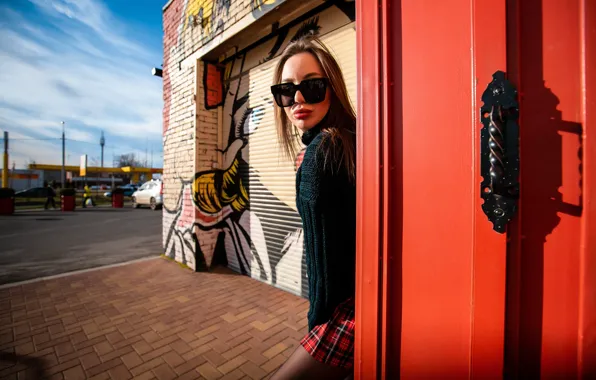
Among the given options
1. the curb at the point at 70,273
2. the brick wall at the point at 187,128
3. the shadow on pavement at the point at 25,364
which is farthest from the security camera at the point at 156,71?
the shadow on pavement at the point at 25,364

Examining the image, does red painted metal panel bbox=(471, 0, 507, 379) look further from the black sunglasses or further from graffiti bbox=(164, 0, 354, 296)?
graffiti bbox=(164, 0, 354, 296)

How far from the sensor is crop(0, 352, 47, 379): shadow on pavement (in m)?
2.18

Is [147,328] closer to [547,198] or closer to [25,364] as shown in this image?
[25,364]

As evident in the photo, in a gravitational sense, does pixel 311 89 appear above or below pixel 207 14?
below

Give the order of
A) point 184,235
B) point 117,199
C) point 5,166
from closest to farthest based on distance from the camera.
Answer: point 184,235 → point 117,199 → point 5,166

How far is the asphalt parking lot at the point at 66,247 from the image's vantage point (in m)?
4.90

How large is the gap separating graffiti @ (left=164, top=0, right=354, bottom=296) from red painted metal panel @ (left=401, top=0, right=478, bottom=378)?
2335 millimetres

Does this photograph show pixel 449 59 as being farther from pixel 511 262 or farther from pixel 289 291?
pixel 289 291

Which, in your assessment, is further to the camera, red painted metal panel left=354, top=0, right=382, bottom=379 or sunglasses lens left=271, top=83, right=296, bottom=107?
sunglasses lens left=271, top=83, right=296, bottom=107

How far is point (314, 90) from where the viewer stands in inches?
50.7

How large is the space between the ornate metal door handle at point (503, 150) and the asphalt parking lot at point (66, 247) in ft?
20.8

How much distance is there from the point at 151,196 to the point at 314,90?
17702 mm

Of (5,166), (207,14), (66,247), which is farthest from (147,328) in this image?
(5,166)

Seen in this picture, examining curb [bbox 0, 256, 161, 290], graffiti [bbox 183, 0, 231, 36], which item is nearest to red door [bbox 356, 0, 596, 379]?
graffiti [bbox 183, 0, 231, 36]
